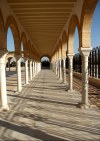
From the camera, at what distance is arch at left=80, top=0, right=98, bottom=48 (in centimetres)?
722

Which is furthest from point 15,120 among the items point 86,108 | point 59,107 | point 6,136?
point 86,108

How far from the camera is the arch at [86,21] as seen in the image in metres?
7.22

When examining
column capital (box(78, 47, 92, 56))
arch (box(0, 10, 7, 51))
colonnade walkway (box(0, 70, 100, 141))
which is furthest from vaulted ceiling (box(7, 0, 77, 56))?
colonnade walkway (box(0, 70, 100, 141))

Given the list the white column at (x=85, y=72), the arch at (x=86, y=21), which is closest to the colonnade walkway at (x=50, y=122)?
the white column at (x=85, y=72)

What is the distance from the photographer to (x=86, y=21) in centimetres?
794

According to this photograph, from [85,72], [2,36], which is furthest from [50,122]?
[2,36]

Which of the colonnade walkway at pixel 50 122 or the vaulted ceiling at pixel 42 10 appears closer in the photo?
the colonnade walkway at pixel 50 122

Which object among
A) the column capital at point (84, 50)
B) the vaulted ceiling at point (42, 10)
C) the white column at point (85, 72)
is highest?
the vaulted ceiling at point (42, 10)

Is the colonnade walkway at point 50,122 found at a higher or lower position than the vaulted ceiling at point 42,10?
lower

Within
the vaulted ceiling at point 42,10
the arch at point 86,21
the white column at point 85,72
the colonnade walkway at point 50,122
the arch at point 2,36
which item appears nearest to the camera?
the colonnade walkway at point 50,122

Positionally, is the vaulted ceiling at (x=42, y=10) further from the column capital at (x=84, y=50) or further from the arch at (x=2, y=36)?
the column capital at (x=84, y=50)

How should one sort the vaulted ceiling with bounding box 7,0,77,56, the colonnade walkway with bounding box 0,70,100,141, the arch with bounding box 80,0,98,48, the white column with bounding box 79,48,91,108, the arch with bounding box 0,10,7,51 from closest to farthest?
the colonnade walkway with bounding box 0,70,100,141 → the arch with bounding box 80,0,98,48 → the arch with bounding box 0,10,7,51 → the vaulted ceiling with bounding box 7,0,77,56 → the white column with bounding box 79,48,91,108

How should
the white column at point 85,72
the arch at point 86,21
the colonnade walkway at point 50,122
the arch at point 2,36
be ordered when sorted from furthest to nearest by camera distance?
the white column at point 85,72, the arch at point 2,36, the arch at point 86,21, the colonnade walkway at point 50,122

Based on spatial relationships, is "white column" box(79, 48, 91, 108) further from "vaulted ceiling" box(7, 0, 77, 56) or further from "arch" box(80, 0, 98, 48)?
"vaulted ceiling" box(7, 0, 77, 56)
